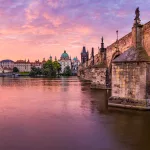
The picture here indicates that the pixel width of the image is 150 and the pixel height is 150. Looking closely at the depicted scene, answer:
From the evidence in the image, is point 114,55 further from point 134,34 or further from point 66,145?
point 66,145

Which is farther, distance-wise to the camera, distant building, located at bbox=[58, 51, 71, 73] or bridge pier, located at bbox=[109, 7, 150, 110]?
distant building, located at bbox=[58, 51, 71, 73]

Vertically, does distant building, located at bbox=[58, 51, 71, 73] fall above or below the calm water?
above

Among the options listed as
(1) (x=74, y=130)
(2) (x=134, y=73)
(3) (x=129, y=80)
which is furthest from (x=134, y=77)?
(1) (x=74, y=130)

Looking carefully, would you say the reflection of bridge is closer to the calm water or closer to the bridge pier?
the bridge pier

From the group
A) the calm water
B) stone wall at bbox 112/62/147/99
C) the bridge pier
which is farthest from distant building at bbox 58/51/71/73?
the calm water

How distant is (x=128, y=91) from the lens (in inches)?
563

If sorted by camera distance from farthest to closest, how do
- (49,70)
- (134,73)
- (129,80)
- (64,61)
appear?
(64,61) < (49,70) < (129,80) < (134,73)

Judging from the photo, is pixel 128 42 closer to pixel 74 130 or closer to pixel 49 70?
pixel 74 130

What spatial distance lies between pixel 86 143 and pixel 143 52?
8.36m

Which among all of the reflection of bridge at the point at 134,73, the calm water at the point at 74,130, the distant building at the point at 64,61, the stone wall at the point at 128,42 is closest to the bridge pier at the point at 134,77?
the reflection of bridge at the point at 134,73

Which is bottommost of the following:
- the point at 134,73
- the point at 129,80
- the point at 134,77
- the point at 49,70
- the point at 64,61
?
the point at 129,80

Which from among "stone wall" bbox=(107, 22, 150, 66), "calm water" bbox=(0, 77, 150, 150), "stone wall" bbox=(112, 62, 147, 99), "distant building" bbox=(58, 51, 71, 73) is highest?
"distant building" bbox=(58, 51, 71, 73)

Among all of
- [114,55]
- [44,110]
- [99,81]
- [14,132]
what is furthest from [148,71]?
[99,81]

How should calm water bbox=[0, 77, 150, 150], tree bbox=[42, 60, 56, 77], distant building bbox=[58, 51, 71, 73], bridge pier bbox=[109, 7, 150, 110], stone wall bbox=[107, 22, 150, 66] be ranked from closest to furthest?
calm water bbox=[0, 77, 150, 150] → bridge pier bbox=[109, 7, 150, 110] → stone wall bbox=[107, 22, 150, 66] → tree bbox=[42, 60, 56, 77] → distant building bbox=[58, 51, 71, 73]
